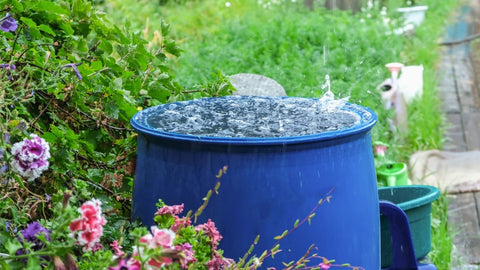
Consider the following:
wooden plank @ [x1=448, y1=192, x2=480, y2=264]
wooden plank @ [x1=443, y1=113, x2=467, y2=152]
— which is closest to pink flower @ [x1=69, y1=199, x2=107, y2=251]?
wooden plank @ [x1=448, y1=192, x2=480, y2=264]

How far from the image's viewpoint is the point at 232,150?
1835 millimetres

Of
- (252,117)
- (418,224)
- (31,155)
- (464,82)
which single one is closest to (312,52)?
(464,82)

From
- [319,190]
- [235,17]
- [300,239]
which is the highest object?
[319,190]

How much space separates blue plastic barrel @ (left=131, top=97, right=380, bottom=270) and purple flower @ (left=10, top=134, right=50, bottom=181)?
0.34m

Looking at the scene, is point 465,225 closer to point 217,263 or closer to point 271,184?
point 271,184

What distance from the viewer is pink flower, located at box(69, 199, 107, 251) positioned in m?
1.41

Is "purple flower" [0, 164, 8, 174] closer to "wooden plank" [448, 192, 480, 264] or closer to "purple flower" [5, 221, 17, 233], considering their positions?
"purple flower" [5, 221, 17, 233]

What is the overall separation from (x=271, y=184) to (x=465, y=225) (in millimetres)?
2641

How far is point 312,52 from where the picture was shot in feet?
20.7

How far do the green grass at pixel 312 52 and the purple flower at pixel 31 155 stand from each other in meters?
2.39

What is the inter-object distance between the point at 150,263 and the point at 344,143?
69cm

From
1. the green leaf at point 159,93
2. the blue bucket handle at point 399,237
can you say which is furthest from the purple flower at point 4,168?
the blue bucket handle at point 399,237

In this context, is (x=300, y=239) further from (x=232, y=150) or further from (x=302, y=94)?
(x=302, y=94)

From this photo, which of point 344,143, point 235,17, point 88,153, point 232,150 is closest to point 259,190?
point 232,150
